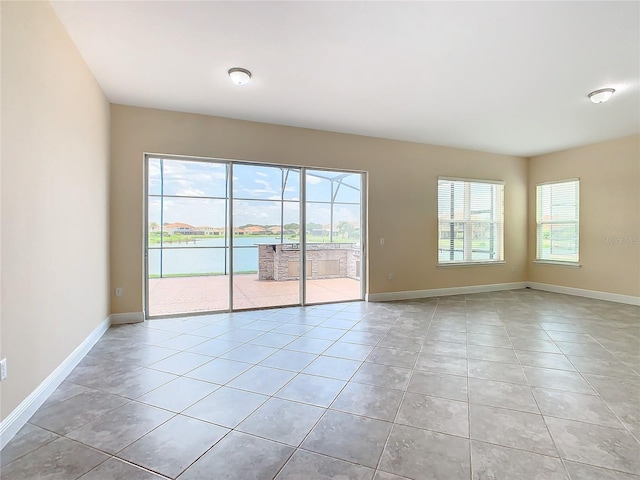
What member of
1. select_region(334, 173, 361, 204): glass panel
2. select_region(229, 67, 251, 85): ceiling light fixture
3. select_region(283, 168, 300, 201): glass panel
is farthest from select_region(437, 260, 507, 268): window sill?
select_region(229, 67, 251, 85): ceiling light fixture

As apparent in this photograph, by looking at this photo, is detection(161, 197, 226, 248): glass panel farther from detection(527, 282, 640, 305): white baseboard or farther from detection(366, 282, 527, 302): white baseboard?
detection(527, 282, 640, 305): white baseboard

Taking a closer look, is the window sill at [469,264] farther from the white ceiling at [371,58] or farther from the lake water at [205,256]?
the lake water at [205,256]


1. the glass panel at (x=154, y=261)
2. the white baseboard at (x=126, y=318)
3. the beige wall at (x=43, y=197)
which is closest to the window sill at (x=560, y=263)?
the glass panel at (x=154, y=261)

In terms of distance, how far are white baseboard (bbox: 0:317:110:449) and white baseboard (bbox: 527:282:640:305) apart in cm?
783

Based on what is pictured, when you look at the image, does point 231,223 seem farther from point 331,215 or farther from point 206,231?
point 331,215

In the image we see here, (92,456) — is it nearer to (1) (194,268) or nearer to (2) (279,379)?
(2) (279,379)

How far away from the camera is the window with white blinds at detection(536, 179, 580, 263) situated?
608 cm

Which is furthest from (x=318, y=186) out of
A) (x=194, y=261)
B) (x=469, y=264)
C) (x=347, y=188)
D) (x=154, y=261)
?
(x=469, y=264)

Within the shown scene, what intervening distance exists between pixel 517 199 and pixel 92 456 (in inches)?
306

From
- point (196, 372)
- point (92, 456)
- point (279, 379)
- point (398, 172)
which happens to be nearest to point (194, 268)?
point (196, 372)

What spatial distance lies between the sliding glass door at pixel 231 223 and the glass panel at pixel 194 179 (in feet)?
0.04

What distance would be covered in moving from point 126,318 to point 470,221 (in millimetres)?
6245

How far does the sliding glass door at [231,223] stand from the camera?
4.59m

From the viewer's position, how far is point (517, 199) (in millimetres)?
6762
